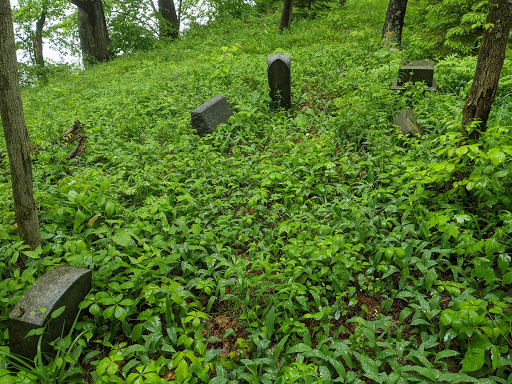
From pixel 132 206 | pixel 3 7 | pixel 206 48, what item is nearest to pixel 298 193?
pixel 132 206

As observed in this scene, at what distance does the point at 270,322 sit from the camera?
2.75 metres

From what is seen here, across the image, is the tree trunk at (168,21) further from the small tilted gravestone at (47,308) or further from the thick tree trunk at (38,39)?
the small tilted gravestone at (47,308)

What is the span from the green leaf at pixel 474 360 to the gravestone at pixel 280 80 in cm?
513

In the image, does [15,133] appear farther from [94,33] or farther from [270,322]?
[94,33]

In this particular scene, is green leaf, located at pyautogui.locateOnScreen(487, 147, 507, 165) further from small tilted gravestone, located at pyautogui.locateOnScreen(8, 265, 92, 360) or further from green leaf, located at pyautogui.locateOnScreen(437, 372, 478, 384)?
small tilted gravestone, located at pyautogui.locateOnScreen(8, 265, 92, 360)

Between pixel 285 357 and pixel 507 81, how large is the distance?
530cm

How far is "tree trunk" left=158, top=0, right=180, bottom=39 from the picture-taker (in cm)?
1526

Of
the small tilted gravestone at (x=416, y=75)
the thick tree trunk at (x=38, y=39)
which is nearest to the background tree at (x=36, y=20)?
the thick tree trunk at (x=38, y=39)

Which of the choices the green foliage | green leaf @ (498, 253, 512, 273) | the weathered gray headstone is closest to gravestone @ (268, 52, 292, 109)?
the weathered gray headstone

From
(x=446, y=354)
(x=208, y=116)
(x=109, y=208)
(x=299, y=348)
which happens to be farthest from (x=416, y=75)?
(x=109, y=208)

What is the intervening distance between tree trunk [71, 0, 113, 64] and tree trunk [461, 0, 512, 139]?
13.5 metres

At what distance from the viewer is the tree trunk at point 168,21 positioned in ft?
50.1

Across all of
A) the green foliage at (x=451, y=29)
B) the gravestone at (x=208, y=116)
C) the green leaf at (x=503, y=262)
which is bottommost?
the green leaf at (x=503, y=262)

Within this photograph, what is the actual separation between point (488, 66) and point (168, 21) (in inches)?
602
